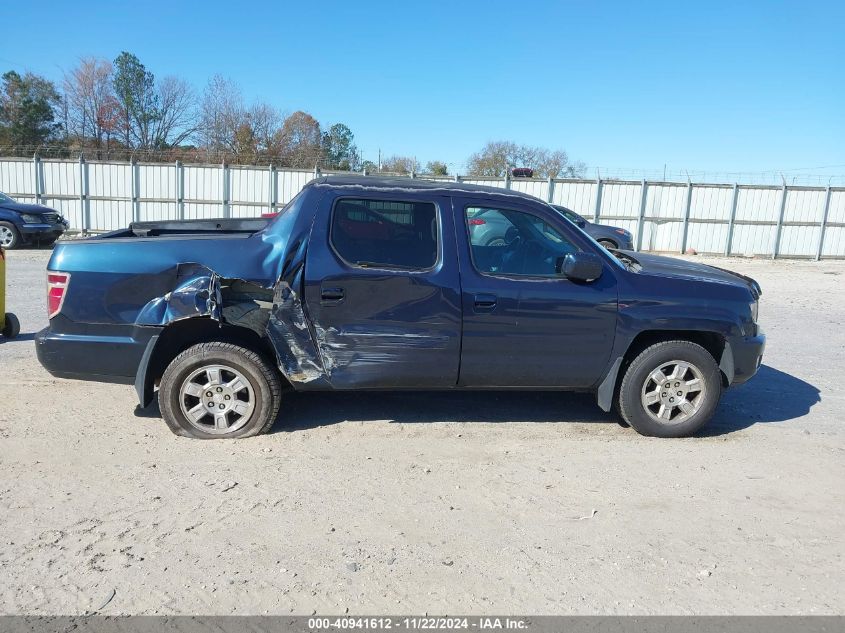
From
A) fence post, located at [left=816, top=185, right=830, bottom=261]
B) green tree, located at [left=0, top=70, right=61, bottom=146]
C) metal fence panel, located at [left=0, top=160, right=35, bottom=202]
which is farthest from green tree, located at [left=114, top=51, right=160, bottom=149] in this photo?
fence post, located at [left=816, top=185, right=830, bottom=261]

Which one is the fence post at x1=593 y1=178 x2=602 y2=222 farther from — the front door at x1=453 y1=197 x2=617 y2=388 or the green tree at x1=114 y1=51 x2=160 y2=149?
the green tree at x1=114 y1=51 x2=160 y2=149

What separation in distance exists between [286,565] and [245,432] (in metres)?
1.66

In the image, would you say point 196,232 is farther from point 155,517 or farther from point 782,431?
point 782,431

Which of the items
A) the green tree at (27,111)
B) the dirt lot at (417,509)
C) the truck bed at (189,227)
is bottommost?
the dirt lot at (417,509)

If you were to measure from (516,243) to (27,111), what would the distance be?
4817cm

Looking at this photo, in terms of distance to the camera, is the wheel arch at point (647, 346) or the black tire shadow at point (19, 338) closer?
the wheel arch at point (647, 346)

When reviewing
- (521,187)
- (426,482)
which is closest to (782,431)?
(426,482)

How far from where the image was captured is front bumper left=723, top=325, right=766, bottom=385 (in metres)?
4.84

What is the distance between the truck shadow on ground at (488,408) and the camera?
5.15 m

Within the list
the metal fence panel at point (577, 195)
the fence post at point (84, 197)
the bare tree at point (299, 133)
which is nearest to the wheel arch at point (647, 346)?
the metal fence panel at point (577, 195)

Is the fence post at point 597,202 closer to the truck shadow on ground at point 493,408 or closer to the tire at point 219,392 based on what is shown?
the truck shadow on ground at point 493,408

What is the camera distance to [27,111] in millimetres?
42406

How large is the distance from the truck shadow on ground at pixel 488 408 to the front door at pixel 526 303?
660 mm

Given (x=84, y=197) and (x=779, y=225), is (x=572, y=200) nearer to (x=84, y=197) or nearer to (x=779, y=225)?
(x=779, y=225)
